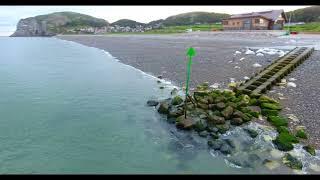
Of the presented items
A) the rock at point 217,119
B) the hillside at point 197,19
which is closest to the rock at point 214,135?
the rock at point 217,119

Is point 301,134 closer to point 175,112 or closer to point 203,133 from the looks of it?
point 203,133

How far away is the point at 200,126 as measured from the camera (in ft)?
38.8

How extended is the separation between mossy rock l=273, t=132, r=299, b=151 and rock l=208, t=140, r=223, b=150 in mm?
1797

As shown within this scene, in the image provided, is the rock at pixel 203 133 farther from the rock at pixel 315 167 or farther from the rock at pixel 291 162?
the rock at pixel 315 167

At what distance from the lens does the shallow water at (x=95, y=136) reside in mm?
9656

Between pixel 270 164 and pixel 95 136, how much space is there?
6.45 m

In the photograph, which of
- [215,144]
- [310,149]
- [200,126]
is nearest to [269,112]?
[200,126]

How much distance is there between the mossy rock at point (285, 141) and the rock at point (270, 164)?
2.78 ft

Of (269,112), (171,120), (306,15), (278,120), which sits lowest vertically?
(171,120)

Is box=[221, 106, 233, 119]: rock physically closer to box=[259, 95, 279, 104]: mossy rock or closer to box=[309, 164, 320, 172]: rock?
box=[259, 95, 279, 104]: mossy rock

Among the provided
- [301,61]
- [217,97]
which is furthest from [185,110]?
[301,61]

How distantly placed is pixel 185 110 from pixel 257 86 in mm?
5093

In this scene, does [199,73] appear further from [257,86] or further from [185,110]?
[185,110]

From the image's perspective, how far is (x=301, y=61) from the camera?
918 inches
